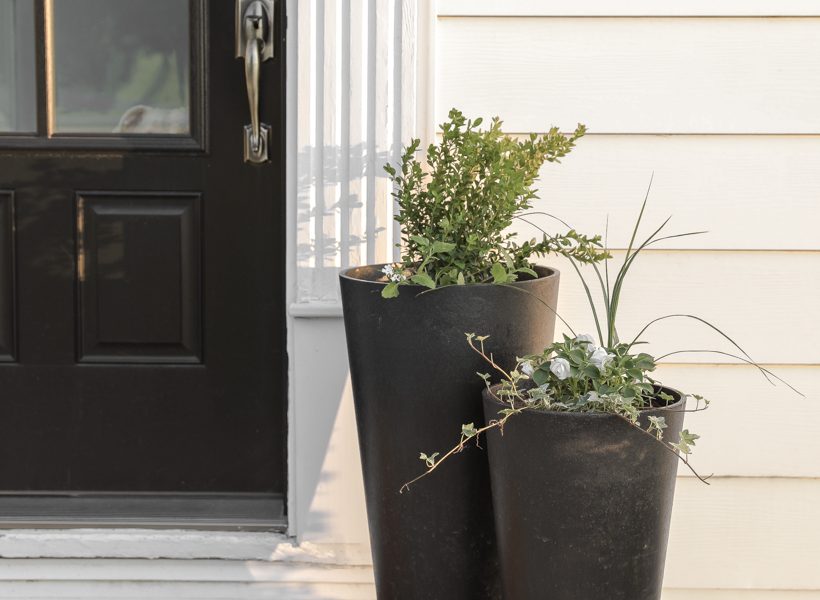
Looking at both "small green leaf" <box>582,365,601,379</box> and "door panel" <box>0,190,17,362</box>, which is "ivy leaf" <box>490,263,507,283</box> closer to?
"small green leaf" <box>582,365,601,379</box>

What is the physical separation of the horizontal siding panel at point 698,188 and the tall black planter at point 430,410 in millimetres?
273

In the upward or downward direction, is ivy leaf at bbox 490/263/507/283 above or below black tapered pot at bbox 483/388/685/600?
above

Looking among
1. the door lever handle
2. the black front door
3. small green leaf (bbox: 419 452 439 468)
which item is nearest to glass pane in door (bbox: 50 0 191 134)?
the black front door

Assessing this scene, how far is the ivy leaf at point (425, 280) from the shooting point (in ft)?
5.07

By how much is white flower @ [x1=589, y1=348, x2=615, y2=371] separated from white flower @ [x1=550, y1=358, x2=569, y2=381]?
1.7 inches

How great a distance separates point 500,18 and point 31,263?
3.48 ft

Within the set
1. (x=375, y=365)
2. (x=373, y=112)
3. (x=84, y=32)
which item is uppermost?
(x=84, y=32)

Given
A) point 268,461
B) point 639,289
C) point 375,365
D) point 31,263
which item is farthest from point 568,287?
point 31,263

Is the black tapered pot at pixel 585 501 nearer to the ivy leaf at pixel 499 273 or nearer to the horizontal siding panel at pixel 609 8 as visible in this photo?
the ivy leaf at pixel 499 273

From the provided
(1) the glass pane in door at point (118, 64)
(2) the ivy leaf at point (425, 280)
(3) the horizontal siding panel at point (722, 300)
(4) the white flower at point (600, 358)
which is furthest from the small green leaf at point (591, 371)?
(1) the glass pane in door at point (118, 64)

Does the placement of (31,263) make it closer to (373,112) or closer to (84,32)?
(84,32)

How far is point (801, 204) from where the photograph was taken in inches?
76.2

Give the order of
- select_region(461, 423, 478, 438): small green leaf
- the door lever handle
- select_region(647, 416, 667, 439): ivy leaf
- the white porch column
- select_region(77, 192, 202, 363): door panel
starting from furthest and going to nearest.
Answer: select_region(77, 192, 202, 363): door panel
the door lever handle
the white porch column
select_region(461, 423, 478, 438): small green leaf
select_region(647, 416, 667, 439): ivy leaf

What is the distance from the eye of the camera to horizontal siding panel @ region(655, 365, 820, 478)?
1.97m
